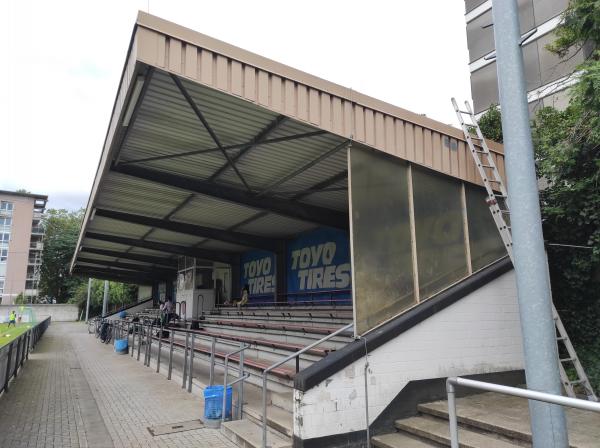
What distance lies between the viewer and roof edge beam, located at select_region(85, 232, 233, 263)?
66.2 feet

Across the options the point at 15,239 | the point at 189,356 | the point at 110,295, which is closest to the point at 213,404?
the point at 189,356

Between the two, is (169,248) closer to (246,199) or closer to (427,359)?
(246,199)

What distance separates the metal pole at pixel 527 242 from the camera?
3.50m

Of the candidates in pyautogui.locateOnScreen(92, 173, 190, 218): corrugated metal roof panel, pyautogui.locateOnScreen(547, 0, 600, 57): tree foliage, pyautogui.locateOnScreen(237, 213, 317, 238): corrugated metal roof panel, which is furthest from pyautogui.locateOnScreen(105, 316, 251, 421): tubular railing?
pyautogui.locateOnScreen(547, 0, 600, 57): tree foliage

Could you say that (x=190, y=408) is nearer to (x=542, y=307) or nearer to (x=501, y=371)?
(x=501, y=371)

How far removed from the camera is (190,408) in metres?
7.91

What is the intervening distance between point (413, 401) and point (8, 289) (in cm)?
8597

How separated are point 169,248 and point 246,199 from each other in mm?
11176

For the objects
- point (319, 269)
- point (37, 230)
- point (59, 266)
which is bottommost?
point (319, 269)

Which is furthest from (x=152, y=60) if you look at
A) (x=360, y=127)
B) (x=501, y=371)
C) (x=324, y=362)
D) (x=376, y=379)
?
(x=501, y=371)

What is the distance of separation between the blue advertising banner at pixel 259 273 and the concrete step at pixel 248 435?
1303 cm

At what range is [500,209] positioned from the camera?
23.6 ft

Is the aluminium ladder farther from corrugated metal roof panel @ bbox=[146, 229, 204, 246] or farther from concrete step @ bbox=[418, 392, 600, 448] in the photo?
corrugated metal roof panel @ bbox=[146, 229, 204, 246]

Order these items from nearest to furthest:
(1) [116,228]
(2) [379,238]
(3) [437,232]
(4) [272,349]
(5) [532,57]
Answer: (2) [379,238]
(3) [437,232]
(4) [272,349]
(1) [116,228]
(5) [532,57]
